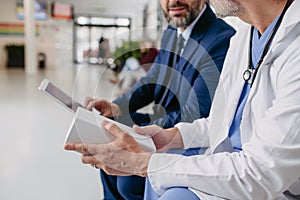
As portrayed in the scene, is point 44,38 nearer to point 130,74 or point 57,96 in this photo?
point 130,74

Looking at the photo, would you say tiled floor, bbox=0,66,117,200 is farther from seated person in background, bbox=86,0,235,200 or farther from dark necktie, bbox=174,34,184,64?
dark necktie, bbox=174,34,184,64

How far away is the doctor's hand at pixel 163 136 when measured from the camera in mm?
1372

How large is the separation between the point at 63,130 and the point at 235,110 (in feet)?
11.5

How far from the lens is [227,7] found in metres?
1.12

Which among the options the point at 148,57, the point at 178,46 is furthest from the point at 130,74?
the point at 178,46

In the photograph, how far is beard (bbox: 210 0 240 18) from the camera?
3.59 ft

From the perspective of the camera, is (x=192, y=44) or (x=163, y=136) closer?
(x=163, y=136)

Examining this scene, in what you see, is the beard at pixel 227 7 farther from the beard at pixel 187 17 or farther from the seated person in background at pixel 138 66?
the beard at pixel 187 17

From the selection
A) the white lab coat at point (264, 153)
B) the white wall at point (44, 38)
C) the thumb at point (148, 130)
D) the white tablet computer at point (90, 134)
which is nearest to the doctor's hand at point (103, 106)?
the thumb at point (148, 130)

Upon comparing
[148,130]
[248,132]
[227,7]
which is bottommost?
[148,130]

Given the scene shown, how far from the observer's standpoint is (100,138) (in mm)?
1192

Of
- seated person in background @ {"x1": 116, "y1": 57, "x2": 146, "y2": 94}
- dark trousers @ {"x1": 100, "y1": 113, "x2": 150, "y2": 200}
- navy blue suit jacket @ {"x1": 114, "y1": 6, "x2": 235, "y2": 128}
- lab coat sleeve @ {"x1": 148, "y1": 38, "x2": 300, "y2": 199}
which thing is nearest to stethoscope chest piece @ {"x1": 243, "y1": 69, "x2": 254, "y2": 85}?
lab coat sleeve @ {"x1": 148, "y1": 38, "x2": 300, "y2": 199}

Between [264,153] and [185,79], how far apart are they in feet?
2.88

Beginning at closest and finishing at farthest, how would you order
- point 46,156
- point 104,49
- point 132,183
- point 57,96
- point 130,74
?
point 57,96
point 104,49
point 132,183
point 130,74
point 46,156
